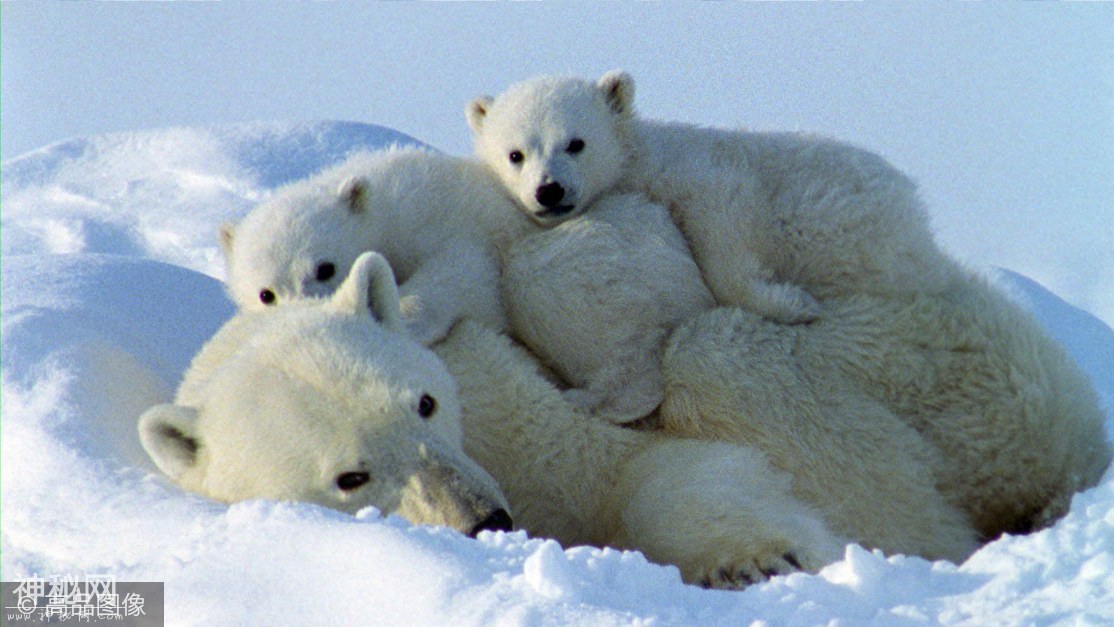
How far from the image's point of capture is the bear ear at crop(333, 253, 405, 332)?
3459 mm

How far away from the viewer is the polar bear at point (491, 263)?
12.9ft

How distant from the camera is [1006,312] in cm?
402

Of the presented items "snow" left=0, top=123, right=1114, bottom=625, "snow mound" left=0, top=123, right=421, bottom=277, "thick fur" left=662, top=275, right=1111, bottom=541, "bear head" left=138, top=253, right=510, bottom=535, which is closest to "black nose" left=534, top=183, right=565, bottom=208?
"thick fur" left=662, top=275, right=1111, bottom=541

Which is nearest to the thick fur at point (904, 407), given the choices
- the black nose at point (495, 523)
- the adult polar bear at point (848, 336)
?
the adult polar bear at point (848, 336)

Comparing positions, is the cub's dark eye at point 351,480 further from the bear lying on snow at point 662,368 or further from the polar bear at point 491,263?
the polar bear at point 491,263

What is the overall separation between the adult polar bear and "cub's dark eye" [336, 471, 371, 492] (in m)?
1.19

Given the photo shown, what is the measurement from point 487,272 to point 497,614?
6.12 feet

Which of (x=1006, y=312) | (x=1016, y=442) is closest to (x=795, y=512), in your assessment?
(x=1016, y=442)

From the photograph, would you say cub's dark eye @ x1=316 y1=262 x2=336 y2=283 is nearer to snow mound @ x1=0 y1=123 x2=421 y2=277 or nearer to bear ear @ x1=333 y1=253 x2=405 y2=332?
bear ear @ x1=333 y1=253 x2=405 y2=332

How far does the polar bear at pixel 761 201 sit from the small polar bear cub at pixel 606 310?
21cm

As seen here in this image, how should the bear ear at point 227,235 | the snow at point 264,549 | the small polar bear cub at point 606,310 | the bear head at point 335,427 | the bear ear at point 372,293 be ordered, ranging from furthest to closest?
1. the bear ear at point 227,235
2. the small polar bear cub at point 606,310
3. the bear ear at point 372,293
4. the bear head at point 335,427
5. the snow at point 264,549

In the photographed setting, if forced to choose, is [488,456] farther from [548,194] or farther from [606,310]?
[548,194]

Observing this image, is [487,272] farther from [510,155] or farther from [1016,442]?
[1016,442]

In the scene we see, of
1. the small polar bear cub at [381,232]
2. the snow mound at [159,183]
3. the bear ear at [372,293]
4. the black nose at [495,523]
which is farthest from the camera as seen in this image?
the snow mound at [159,183]
